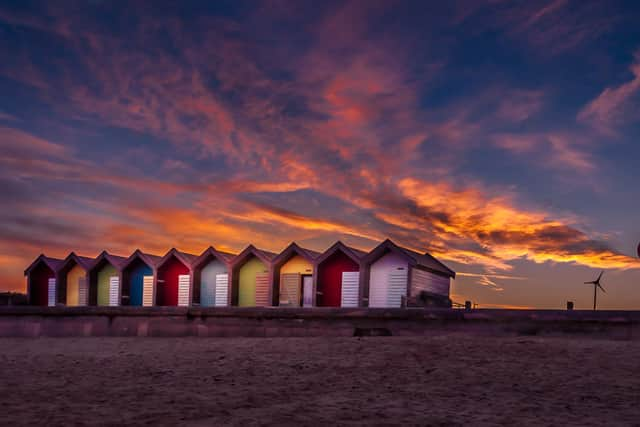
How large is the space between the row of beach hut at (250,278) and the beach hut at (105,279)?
6 cm

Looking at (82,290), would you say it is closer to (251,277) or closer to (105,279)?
(105,279)

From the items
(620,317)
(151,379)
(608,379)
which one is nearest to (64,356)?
(151,379)

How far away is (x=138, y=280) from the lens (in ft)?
116

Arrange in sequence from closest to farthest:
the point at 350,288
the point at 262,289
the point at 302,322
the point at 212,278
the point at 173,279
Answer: the point at 302,322, the point at 350,288, the point at 262,289, the point at 212,278, the point at 173,279

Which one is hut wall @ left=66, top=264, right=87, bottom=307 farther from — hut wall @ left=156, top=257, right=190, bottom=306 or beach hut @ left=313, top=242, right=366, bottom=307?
beach hut @ left=313, top=242, right=366, bottom=307

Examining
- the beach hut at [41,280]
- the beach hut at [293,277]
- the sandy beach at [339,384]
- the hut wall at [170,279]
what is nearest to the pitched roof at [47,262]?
the beach hut at [41,280]

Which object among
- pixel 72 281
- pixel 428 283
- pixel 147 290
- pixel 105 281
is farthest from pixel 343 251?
pixel 72 281

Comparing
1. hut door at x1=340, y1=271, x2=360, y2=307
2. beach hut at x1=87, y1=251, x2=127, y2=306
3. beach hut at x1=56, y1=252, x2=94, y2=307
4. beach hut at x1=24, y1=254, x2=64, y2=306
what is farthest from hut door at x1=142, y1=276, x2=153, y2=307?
hut door at x1=340, y1=271, x2=360, y2=307

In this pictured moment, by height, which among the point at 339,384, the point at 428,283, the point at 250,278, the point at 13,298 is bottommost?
the point at 13,298

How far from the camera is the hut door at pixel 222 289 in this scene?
3175cm

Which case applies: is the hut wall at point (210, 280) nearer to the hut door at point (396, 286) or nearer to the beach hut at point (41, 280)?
the hut door at point (396, 286)

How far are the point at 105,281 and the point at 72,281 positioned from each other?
2.81 meters

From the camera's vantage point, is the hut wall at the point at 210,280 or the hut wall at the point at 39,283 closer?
the hut wall at the point at 210,280

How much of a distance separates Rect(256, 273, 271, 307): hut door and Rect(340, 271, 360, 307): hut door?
4208 mm
